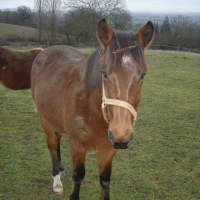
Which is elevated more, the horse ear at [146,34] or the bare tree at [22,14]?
the bare tree at [22,14]

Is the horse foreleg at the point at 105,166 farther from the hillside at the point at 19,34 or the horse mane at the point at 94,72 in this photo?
Result: the hillside at the point at 19,34

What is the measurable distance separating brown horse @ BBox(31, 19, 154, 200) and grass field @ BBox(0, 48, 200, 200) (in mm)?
339

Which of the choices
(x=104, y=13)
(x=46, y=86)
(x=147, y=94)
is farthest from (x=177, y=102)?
(x=104, y=13)

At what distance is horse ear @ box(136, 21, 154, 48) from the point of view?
171 centimetres

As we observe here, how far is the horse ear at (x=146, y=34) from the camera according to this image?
5.62 feet

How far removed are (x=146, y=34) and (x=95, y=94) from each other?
2.39 ft

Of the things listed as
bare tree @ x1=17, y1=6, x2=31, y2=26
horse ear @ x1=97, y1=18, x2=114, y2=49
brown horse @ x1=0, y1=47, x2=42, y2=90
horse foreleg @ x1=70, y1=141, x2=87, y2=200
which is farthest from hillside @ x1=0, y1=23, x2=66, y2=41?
horse ear @ x1=97, y1=18, x2=114, y2=49

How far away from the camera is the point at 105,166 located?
2396 mm

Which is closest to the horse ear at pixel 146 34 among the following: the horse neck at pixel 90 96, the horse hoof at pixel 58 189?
the horse neck at pixel 90 96

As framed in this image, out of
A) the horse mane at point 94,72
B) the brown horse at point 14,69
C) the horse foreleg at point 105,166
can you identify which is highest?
the horse mane at point 94,72

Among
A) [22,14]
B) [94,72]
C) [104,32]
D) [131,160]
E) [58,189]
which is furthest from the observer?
[22,14]

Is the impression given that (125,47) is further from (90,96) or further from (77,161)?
(77,161)

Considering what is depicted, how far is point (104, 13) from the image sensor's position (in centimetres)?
1720

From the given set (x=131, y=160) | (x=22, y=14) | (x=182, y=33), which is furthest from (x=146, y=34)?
(x=22, y=14)
